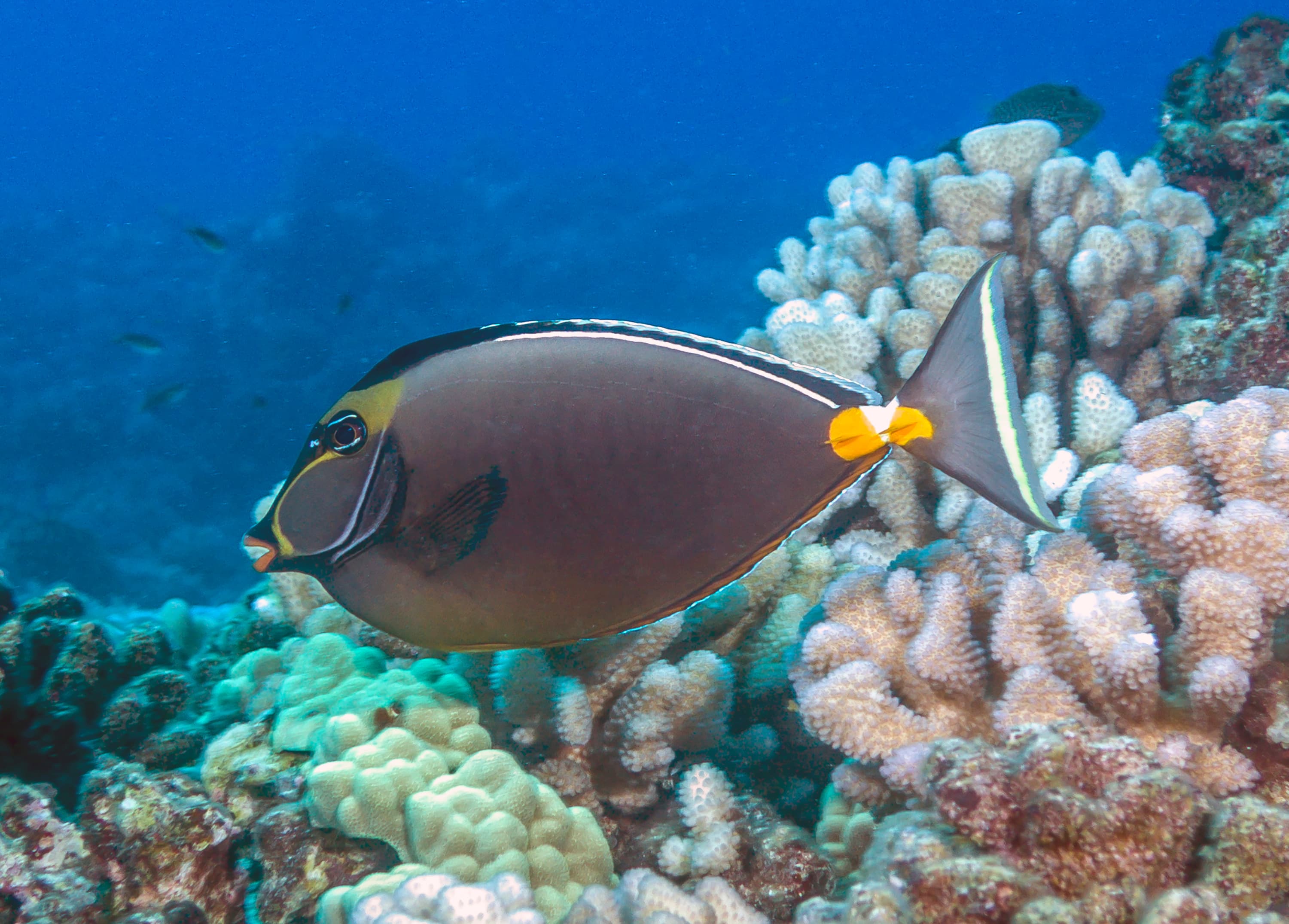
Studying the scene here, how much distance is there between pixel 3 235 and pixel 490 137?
2724cm

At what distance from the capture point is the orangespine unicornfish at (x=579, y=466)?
4.28 feet

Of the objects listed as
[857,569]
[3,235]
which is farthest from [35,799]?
[3,235]

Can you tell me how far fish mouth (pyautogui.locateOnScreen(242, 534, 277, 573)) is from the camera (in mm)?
1431

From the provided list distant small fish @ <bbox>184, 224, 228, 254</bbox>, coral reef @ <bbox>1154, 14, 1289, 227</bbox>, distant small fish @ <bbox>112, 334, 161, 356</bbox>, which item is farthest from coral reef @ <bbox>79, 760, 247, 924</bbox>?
distant small fish @ <bbox>112, 334, 161, 356</bbox>

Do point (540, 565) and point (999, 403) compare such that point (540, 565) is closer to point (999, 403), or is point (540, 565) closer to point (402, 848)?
point (999, 403)

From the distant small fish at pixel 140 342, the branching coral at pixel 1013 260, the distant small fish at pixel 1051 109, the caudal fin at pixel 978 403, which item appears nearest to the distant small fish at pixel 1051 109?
the distant small fish at pixel 1051 109

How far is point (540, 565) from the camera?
54.3 inches

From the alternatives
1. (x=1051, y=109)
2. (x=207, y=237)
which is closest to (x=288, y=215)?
(x=207, y=237)

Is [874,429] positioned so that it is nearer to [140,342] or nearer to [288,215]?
[140,342]

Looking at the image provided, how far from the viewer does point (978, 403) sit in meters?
1.24

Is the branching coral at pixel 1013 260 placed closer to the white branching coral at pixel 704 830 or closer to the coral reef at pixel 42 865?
the white branching coral at pixel 704 830

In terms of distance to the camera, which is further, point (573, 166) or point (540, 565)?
point (573, 166)

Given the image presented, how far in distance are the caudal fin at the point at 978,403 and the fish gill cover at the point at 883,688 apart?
0.43 metres

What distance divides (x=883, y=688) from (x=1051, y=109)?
378 inches
